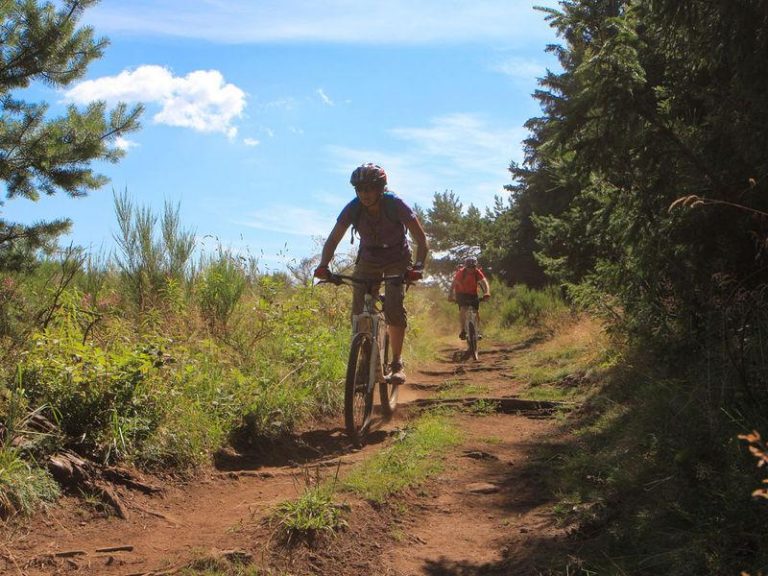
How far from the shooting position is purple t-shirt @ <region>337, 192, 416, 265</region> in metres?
6.16

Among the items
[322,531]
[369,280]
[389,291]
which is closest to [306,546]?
[322,531]

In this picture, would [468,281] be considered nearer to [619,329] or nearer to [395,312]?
[619,329]

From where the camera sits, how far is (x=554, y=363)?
30.3 ft

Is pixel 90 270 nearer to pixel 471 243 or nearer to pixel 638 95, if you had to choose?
pixel 638 95

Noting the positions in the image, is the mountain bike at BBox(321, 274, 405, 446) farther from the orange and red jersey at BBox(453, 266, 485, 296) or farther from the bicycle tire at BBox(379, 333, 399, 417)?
the orange and red jersey at BBox(453, 266, 485, 296)

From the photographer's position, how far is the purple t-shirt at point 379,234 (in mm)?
6164

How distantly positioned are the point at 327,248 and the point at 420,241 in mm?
854

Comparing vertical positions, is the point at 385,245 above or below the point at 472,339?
above

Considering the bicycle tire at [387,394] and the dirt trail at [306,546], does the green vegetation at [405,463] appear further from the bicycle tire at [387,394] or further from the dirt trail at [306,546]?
the bicycle tire at [387,394]

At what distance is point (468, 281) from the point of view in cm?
1259

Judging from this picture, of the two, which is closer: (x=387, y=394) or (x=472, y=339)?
(x=387, y=394)

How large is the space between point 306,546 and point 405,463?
1.46m

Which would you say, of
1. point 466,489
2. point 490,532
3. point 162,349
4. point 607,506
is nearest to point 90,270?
point 162,349

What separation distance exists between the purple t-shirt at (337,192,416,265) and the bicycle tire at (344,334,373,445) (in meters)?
0.78
